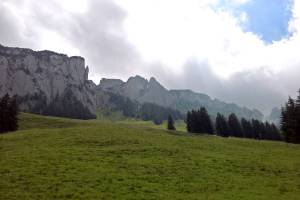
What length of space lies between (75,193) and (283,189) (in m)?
20.9

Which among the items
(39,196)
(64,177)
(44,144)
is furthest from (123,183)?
(44,144)

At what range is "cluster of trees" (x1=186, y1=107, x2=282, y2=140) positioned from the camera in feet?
385

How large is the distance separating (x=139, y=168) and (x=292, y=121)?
191 feet

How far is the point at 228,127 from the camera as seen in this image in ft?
396

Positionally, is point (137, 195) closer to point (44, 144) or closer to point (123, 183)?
point (123, 183)

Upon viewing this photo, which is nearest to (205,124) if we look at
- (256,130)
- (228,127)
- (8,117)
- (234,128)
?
(228,127)

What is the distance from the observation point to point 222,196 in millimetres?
32062

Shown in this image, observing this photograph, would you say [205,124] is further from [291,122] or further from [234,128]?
[291,122]

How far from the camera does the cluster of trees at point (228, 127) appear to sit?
4621 inches

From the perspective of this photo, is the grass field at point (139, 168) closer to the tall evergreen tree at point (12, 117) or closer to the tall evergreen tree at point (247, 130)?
the tall evergreen tree at point (12, 117)

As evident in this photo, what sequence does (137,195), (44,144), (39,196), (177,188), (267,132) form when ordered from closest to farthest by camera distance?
(39,196), (137,195), (177,188), (44,144), (267,132)

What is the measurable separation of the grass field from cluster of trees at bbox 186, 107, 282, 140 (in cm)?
5195

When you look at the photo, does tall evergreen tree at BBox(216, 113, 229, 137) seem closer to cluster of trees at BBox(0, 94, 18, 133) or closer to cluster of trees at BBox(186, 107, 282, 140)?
cluster of trees at BBox(186, 107, 282, 140)

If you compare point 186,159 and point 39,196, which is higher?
point 186,159
